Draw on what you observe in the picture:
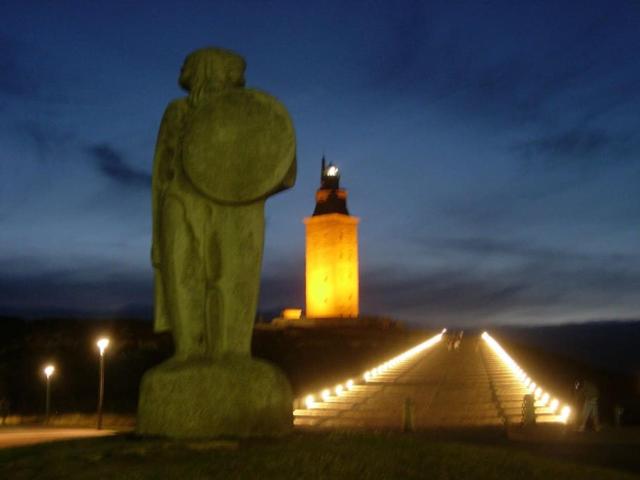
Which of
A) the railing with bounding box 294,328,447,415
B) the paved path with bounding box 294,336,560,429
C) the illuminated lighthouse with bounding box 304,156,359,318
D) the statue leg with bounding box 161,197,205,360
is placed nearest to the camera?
the statue leg with bounding box 161,197,205,360

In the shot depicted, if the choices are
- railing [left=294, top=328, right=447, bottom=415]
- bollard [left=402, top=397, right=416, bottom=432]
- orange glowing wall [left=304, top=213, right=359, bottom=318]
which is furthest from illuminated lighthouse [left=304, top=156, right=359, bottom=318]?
bollard [left=402, top=397, right=416, bottom=432]

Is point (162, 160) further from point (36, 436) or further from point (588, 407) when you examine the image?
point (36, 436)

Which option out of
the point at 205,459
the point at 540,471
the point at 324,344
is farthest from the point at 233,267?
the point at 324,344

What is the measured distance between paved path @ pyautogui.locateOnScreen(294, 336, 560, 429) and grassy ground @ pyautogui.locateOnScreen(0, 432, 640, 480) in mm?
3932

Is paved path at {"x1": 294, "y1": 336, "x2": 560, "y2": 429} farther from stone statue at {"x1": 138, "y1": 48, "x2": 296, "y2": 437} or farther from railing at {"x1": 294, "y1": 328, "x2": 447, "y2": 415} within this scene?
stone statue at {"x1": 138, "y1": 48, "x2": 296, "y2": 437}

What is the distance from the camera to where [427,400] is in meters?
15.1

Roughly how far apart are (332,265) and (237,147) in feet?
209

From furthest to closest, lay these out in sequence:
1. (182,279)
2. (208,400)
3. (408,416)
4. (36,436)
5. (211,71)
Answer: (36,436), (408,416), (211,71), (182,279), (208,400)

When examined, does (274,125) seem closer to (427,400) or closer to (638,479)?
(638,479)

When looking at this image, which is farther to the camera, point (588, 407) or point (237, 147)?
point (588, 407)

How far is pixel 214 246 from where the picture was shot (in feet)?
21.0

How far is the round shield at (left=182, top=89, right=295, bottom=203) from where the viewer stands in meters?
6.08

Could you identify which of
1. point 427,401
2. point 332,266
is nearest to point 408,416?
point 427,401

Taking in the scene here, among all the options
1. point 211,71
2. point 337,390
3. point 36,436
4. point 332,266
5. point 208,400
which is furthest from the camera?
point 332,266
